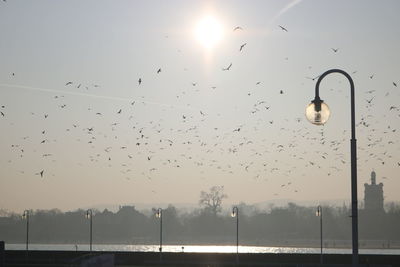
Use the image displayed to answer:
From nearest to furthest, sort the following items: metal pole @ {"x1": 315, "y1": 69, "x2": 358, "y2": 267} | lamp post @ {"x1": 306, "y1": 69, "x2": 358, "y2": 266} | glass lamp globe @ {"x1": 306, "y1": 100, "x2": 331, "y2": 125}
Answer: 1. metal pole @ {"x1": 315, "y1": 69, "x2": 358, "y2": 267}
2. lamp post @ {"x1": 306, "y1": 69, "x2": 358, "y2": 266}
3. glass lamp globe @ {"x1": 306, "y1": 100, "x2": 331, "y2": 125}

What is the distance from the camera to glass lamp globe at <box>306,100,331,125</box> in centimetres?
2150

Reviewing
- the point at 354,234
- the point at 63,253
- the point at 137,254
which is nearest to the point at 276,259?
the point at 137,254

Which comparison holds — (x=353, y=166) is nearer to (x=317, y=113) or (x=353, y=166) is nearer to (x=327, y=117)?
(x=327, y=117)

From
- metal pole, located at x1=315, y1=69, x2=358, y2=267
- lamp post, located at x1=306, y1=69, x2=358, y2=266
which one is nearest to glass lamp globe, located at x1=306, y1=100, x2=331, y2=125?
lamp post, located at x1=306, y1=69, x2=358, y2=266

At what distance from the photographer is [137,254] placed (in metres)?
85.0

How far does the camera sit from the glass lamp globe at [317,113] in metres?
21.5

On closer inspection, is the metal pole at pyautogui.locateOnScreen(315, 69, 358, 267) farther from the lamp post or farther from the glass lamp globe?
the glass lamp globe

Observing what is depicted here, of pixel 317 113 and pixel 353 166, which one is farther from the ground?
pixel 317 113

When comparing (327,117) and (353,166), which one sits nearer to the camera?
(353,166)

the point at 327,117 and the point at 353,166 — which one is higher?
the point at 327,117

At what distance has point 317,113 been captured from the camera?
846 inches

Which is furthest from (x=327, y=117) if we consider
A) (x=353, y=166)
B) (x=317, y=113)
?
(x=353, y=166)

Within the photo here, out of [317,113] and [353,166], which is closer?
[353,166]

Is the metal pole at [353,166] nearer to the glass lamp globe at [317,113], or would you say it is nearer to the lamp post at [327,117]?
the lamp post at [327,117]
